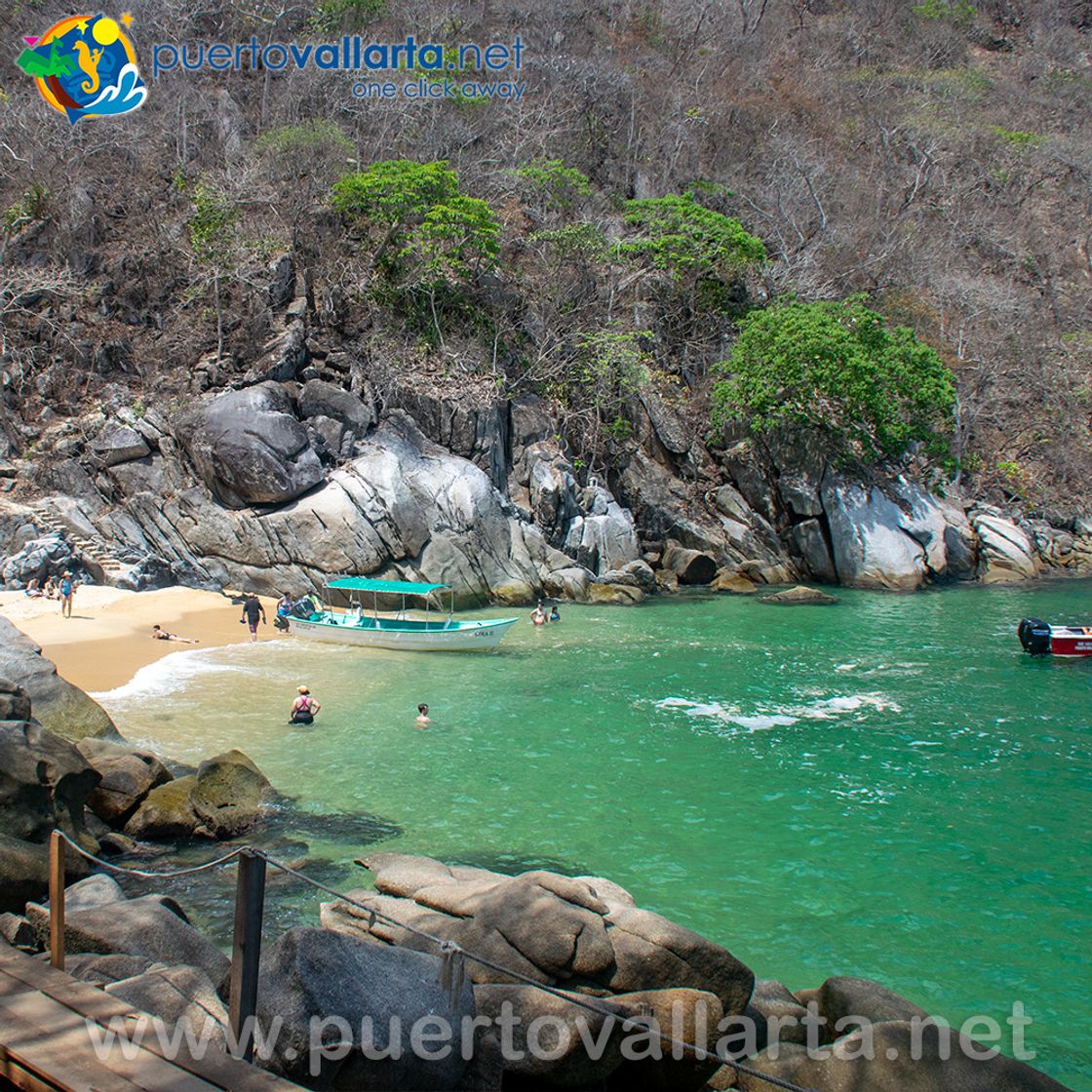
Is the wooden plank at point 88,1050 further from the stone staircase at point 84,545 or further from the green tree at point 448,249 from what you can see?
the green tree at point 448,249

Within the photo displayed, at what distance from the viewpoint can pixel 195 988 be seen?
5656 millimetres

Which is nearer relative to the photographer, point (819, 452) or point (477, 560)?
point (477, 560)

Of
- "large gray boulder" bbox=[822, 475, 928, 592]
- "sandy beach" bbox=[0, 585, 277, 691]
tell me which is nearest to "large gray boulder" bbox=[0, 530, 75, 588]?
"sandy beach" bbox=[0, 585, 277, 691]

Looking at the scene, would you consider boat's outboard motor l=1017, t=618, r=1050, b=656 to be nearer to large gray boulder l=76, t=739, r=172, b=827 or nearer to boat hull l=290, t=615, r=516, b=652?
boat hull l=290, t=615, r=516, b=652

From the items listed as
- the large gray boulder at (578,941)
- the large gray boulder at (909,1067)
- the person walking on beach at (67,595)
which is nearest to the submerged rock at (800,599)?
the person walking on beach at (67,595)

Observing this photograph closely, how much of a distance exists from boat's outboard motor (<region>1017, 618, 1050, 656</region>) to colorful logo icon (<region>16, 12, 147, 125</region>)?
38.1 meters

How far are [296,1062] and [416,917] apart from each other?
3059 mm

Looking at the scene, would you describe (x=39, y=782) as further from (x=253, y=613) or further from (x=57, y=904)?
(x=253, y=613)

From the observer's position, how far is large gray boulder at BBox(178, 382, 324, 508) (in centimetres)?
2948

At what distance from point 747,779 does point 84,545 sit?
23.0m

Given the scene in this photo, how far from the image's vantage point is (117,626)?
23.4m

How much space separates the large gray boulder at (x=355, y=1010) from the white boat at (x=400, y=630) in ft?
58.7

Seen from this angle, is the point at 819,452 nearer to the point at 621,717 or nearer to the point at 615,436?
the point at 615,436

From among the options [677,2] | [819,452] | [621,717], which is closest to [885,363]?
[819,452]
